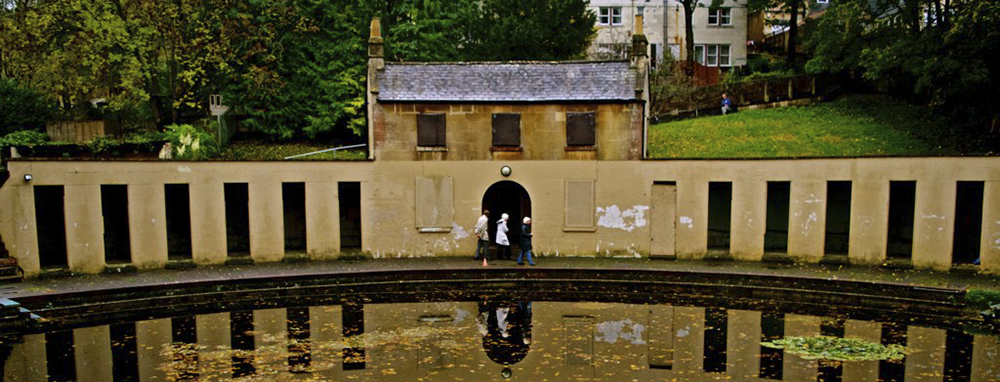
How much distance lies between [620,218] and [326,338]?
10935mm

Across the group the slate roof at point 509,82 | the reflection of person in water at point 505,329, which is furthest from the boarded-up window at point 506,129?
the reflection of person in water at point 505,329

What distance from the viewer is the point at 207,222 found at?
21484mm

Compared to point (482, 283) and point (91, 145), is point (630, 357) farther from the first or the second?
point (91, 145)

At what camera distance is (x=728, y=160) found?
22.1 m

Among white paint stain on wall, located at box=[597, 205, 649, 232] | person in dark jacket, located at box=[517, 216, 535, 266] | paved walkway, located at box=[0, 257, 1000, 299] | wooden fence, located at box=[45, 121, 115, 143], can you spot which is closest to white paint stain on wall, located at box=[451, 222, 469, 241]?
paved walkway, located at box=[0, 257, 1000, 299]

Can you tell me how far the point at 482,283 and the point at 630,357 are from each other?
7.12m

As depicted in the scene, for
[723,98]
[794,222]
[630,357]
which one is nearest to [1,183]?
[630,357]

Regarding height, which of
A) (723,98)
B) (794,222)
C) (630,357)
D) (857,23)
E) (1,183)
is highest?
(857,23)

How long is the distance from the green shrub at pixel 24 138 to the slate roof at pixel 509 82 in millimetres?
12833

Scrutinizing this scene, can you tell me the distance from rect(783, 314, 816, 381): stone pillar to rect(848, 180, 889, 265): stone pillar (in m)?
5.70

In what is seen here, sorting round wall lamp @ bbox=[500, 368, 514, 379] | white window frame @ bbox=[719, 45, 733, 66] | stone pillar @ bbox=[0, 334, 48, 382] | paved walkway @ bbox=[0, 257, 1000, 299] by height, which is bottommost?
round wall lamp @ bbox=[500, 368, 514, 379]

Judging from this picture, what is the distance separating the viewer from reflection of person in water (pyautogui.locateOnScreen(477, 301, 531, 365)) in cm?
1409

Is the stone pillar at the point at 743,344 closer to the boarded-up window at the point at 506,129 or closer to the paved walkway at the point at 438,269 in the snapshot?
the paved walkway at the point at 438,269

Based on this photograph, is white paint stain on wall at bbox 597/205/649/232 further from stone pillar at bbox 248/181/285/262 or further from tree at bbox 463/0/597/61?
tree at bbox 463/0/597/61
